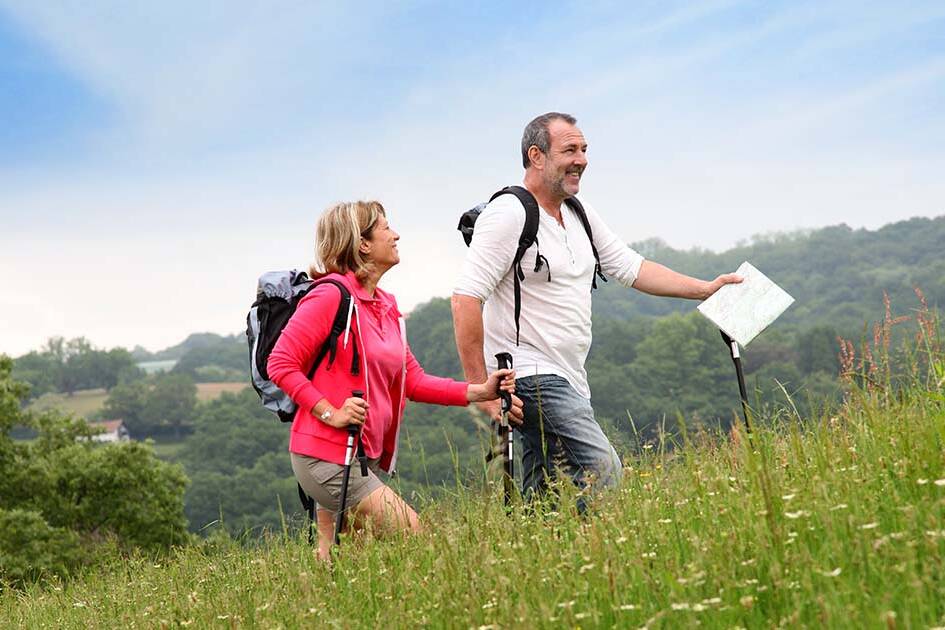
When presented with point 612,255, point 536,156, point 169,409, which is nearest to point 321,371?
point 536,156

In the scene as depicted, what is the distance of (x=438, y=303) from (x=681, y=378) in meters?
32.3

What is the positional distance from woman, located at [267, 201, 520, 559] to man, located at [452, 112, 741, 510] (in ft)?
1.06

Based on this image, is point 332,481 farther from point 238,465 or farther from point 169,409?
point 169,409

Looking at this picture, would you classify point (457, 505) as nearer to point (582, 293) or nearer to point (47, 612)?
point (582, 293)

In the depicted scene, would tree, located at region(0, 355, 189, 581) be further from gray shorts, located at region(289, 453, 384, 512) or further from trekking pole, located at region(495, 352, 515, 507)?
trekking pole, located at region(495, 352, 515, 507)

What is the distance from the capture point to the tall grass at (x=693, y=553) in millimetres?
3115

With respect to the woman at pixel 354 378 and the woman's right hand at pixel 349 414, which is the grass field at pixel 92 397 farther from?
the woman's right hand at pixel 349 414

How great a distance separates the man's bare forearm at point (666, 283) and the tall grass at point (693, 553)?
3.28ft

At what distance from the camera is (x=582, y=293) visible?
6.18 metres

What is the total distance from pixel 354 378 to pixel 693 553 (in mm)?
2507

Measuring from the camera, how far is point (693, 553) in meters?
3.47

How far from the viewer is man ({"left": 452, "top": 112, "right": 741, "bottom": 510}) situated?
5906mm

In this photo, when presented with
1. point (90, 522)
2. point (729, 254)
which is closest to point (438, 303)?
point (729, 254)

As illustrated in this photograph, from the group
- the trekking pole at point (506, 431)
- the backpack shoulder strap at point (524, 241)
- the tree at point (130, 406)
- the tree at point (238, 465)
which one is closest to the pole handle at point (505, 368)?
the trekking pole at point (506, 431)
